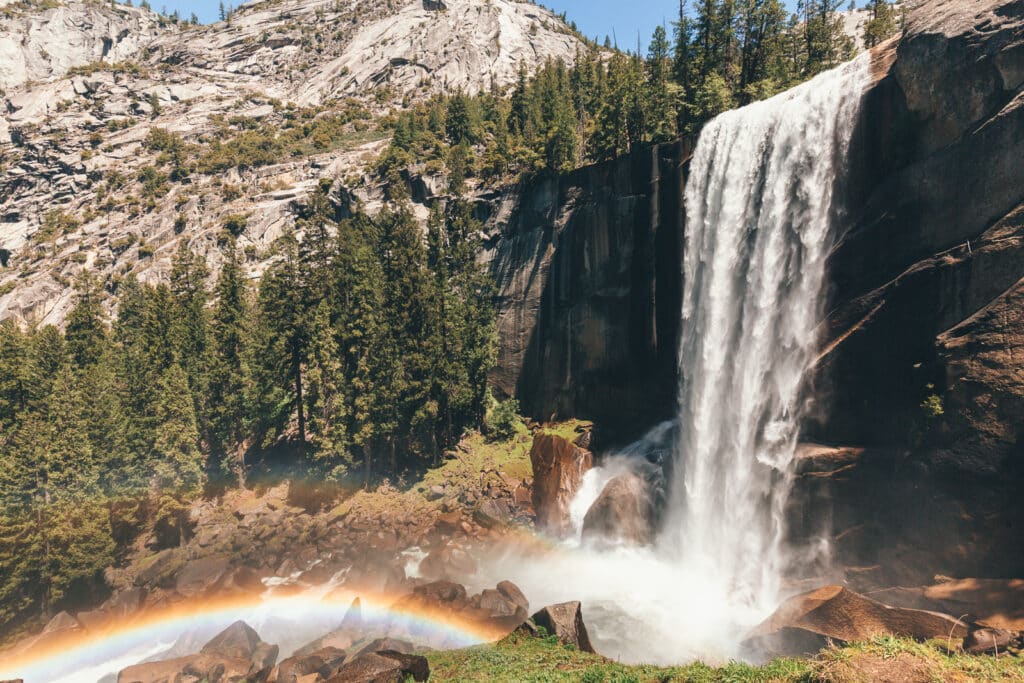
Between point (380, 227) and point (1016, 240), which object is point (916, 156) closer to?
Result: point (1016, 240)

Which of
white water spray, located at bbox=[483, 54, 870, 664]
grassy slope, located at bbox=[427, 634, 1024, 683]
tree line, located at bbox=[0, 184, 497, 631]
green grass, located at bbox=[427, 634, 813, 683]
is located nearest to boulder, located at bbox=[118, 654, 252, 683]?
green grass, located at bbox=[427, 634, 813, 683]

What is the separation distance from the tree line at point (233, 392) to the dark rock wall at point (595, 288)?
4340mm

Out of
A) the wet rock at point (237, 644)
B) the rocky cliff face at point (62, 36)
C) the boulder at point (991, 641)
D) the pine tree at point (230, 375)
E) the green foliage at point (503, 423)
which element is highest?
the rocky cliff face at point (62, 36)

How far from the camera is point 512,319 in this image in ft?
158

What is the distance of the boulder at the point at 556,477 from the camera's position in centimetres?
3284

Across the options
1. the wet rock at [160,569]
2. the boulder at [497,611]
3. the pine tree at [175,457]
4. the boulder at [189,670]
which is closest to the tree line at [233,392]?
the pine tree at [175,457]

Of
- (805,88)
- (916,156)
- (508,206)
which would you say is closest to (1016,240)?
(916,156)

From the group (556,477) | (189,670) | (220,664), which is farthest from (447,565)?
(189,670)

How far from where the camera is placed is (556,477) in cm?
3434

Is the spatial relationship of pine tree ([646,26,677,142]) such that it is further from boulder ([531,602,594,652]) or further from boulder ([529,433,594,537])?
boulder ([531,602,594,652])

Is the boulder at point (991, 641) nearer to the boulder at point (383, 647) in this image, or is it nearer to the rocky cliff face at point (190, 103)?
the boulder at point (383, 647)

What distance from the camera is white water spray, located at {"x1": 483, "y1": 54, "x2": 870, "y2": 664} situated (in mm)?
22531

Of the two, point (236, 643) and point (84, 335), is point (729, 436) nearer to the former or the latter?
point (236, 643)

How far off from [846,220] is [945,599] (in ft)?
54.0
